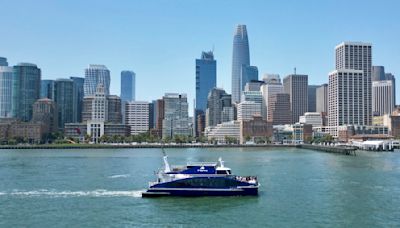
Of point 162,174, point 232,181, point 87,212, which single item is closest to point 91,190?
point 162,174

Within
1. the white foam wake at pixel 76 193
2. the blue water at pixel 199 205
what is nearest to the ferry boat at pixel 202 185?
the blue water at pixel 199 205

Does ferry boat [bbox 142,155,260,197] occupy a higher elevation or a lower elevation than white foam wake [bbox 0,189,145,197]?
higher

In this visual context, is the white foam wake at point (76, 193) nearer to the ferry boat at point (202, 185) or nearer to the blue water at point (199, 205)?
the blue water at point (199, 205)

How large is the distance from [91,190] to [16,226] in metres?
19.8

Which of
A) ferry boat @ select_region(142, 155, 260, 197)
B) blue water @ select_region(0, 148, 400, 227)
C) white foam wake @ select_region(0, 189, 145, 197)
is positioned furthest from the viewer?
white foam wake @ select_region(0, 189, 145, 197)

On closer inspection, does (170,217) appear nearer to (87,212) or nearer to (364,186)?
(87,212)

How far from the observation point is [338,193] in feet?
203

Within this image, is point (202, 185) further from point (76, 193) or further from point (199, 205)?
point (76, 193)

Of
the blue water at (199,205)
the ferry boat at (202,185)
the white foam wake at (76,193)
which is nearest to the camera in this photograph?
the blue water at (199,205)

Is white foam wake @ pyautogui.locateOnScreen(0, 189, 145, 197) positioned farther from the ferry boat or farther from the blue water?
the ferry boat

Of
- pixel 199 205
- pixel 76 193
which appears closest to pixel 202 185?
pixel 199 205

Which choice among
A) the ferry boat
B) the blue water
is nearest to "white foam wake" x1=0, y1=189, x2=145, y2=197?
the blue water

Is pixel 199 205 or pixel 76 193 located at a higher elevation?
pixel 76 193

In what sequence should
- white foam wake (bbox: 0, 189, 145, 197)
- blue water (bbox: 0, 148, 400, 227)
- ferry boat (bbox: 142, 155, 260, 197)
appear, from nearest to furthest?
blue water (bbox: 0, 148, 400, 227) < ferry boat (bbox: 142, 155, 260, 197) < white foam wake (bbox: 0, 189, 145, 197)
